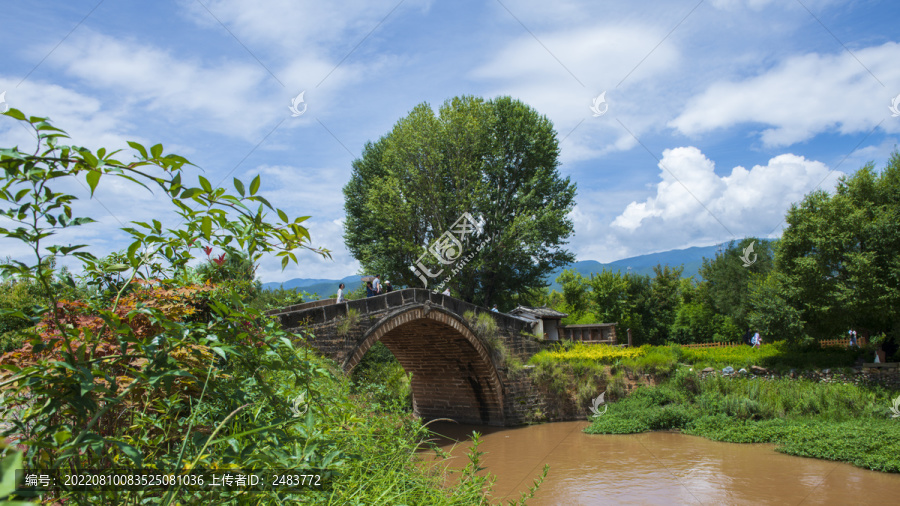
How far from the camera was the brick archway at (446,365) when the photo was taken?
14344mm

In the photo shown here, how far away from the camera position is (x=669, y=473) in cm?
990

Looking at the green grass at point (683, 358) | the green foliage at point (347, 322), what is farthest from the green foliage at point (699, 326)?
the green foliage at point (347, 322)

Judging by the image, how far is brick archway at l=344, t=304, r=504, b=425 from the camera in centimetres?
1434

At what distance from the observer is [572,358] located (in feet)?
53.1

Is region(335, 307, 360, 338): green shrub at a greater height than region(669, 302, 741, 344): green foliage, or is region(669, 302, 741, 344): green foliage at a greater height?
region(335, 307, 360, 338): green shrub

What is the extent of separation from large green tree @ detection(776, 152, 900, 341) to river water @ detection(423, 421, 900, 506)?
471 cm

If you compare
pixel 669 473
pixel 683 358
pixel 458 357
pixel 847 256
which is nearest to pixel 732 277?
pixel 683 358

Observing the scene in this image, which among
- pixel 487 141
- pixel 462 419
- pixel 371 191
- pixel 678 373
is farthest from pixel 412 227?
pixel 678 373

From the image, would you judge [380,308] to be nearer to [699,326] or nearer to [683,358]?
[683,358]

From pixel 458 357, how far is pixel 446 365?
73cm

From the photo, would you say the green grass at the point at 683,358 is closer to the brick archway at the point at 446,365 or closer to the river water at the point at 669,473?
the brick archway at the point at 446,365

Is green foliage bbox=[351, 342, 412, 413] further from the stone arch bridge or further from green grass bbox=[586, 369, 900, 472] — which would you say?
green grass bbox=[586, 369, 900, 472]

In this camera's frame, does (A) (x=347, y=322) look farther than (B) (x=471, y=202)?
No

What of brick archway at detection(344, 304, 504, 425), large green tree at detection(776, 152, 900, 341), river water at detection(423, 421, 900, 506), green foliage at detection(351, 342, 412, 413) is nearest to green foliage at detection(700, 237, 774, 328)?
large green tree at detection(776, 152, 900, 341)
